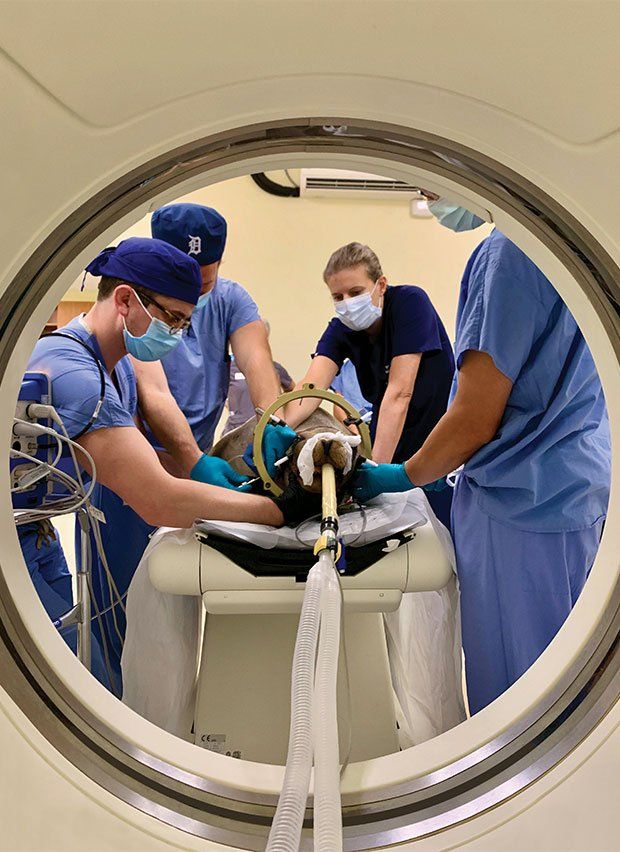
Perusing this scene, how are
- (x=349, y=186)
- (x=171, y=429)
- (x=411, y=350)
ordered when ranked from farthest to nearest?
(x=349, y=186), (x=411, y=350), (x=171, y=429)

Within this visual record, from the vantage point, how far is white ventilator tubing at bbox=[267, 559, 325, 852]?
0.83 m

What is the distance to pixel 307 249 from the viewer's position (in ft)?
12.8

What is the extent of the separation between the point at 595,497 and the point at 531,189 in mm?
787

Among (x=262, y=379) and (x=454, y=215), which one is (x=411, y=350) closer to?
(x=262, y=379)

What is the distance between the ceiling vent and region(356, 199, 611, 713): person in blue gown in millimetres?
2505

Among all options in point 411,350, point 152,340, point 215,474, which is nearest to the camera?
point 152,340

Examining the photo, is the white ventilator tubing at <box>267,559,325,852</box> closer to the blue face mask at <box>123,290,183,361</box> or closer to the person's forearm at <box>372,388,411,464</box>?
the blue face mask at <box>123,290,183,361</box>

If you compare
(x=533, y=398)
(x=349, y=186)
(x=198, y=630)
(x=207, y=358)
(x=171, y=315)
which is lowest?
(x=198, y=630)

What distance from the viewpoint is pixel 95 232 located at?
925mm

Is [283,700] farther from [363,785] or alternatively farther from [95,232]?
[95,232]

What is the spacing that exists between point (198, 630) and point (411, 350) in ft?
3.68

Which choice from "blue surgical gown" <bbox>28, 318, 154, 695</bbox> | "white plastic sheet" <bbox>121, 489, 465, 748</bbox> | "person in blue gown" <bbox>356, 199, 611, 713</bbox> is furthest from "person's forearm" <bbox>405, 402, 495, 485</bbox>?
"blue surgical gown" <bbox>28, 318, 154, 695</bbox>

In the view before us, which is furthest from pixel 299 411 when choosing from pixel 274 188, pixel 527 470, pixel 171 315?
pixel 274 188

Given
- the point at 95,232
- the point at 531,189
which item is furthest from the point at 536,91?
the point at 95,232
